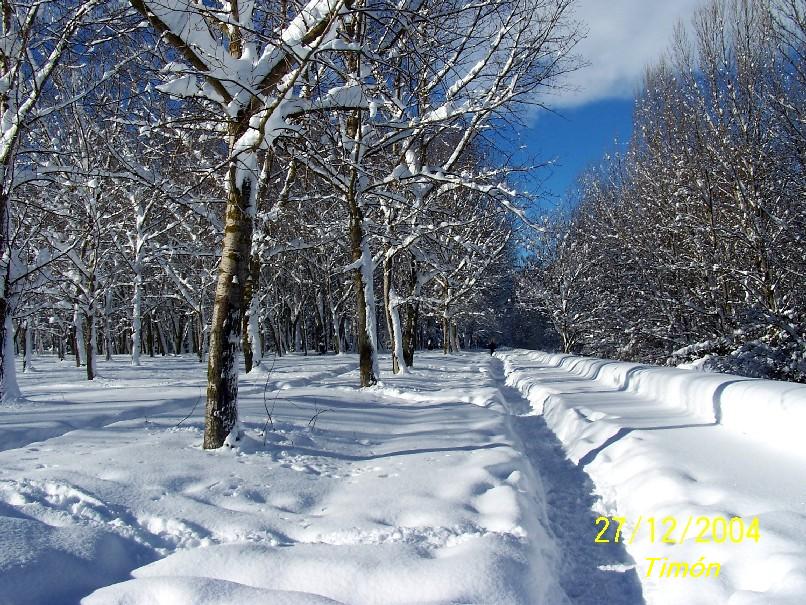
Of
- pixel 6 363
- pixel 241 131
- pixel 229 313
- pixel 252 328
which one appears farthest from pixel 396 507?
pixel 252 328

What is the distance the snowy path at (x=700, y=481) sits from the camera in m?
3.01

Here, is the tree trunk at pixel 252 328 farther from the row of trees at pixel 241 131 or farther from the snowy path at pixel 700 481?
the snowy path at pixel 700 481

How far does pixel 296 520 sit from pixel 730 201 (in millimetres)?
16323

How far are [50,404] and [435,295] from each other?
2534 centimetres

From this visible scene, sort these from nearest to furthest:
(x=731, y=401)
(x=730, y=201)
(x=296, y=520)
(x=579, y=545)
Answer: (x=296, y=520) → (x=579, y=545) → (x=731, y=401) → (x=730, y=201)

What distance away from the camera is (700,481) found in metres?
4.50

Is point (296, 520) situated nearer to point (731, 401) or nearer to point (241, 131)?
point (241, 131)

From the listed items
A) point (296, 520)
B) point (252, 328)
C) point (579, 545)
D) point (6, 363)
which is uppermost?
point (252, 328)

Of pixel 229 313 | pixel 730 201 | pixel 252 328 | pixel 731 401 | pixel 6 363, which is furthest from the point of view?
pixel 252 328

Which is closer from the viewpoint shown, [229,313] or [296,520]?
[296,520]

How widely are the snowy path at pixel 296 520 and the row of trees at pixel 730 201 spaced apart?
16.8 ft

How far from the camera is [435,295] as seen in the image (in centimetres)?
3309

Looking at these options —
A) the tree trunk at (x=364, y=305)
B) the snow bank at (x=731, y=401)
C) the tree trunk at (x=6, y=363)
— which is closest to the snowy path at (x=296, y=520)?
the snow bank at (x=731, y=401)

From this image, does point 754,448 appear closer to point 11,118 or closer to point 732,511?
point 732,511
